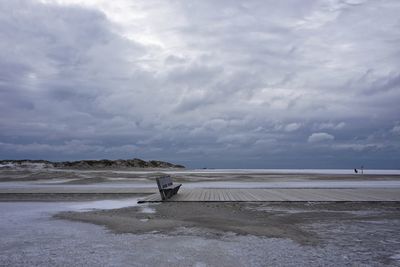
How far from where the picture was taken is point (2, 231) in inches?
414

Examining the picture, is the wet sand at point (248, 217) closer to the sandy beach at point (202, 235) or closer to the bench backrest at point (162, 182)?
the sandy beach at point (202, 235)

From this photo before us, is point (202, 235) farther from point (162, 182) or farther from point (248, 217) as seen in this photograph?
point (162, 182)

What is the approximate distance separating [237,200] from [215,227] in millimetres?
7144

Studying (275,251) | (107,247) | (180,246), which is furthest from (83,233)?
(275,251)

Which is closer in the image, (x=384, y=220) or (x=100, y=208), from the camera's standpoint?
(x=384, y=220)

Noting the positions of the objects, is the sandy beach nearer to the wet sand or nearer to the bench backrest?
the wet sand

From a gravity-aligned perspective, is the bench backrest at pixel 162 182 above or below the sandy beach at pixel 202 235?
above

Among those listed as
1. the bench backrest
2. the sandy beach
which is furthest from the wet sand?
the bench backrest

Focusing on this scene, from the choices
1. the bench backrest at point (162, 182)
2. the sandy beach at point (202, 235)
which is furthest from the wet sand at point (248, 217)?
the bench backrest at point (162, 182)

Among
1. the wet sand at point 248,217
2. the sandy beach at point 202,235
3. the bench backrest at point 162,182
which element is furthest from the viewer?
the bench backrest at point 162,182

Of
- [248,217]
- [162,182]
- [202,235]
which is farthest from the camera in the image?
[162,182]

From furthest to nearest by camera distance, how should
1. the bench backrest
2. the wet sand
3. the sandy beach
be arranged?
the bench backrest < the wet sand < the sandy beach

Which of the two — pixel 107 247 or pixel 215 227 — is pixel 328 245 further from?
pixel 107 247

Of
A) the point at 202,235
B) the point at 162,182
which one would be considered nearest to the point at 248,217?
the point at 202,235
